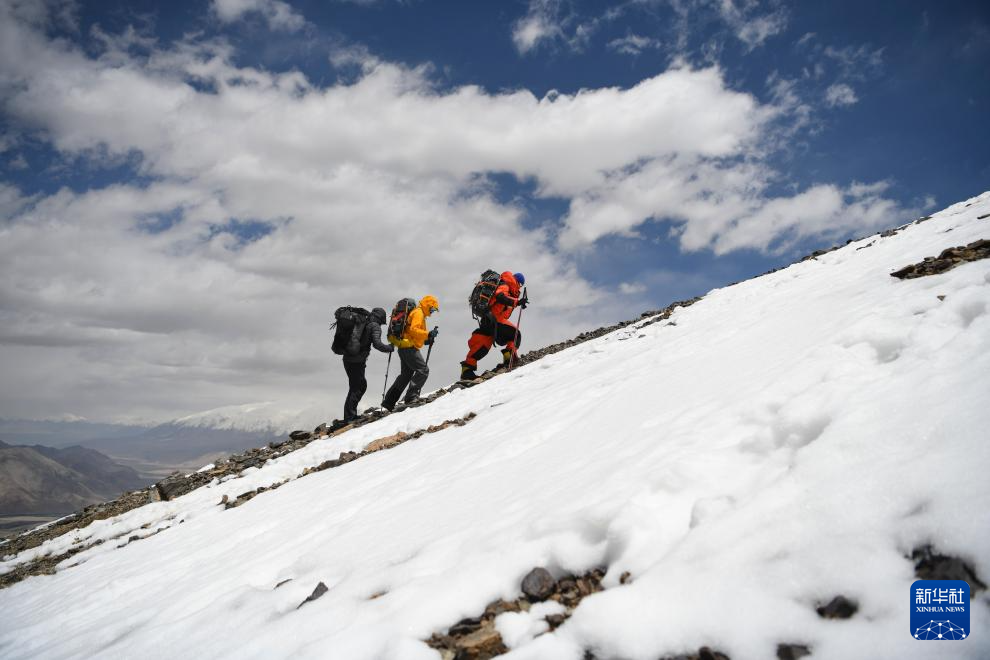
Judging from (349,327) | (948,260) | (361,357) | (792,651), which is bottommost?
(792,651)

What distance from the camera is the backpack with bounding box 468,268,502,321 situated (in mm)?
15258

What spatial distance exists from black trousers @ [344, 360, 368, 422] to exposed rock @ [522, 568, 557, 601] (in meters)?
12.5

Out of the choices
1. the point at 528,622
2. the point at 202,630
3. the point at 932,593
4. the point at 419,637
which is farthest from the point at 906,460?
the point at 202,630

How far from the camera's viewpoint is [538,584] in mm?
3164

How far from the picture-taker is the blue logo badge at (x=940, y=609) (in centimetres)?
199

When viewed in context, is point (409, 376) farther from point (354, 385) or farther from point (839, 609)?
point (839, 609)

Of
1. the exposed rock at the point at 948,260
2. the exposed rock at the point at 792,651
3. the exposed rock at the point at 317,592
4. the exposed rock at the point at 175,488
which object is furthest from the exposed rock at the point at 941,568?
the exposed rock at the point at 175,488

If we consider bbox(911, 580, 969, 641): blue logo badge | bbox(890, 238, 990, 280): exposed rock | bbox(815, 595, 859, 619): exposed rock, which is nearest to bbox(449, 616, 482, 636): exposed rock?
bbox(815, 595, 859, 619): exposed rock

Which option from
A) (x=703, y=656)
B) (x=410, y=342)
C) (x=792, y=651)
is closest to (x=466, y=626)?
(x=703, y=656)

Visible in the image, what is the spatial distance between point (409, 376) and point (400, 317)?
1.87 metres

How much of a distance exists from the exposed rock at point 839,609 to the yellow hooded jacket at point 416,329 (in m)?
13.0

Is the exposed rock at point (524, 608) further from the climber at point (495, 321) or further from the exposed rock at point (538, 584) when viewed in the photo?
the climber at point (495, 321)

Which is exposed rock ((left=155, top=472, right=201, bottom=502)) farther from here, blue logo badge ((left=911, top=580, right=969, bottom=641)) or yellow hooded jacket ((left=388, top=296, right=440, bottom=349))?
blue logo badge ((left=911, top=580, right=969, bottom=641))

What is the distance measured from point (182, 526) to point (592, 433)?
28.1 feet
